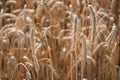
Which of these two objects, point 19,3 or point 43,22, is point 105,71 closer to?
point 43,22

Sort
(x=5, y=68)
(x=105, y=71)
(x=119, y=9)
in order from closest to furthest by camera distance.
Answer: (x=105, y=71), (x=5, y=68), (x=119, y=9)

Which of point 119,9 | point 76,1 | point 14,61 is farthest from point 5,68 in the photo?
point 119,9

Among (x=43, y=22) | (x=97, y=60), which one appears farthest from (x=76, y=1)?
(x=97, y=60)

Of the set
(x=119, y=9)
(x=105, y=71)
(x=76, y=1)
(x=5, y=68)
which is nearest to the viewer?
(x=105, y=71)

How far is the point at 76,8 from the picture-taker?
6.49 ft

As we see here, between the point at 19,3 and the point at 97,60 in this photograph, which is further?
the point at 19,3

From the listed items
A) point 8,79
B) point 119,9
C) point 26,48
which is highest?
point 119,9

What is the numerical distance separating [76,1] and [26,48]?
0.51 meters

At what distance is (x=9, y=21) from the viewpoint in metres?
2.18

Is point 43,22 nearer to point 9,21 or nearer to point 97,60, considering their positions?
point 9,21

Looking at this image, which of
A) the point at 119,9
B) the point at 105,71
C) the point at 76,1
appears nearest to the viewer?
the point at 105,71

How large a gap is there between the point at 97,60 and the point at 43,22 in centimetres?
50

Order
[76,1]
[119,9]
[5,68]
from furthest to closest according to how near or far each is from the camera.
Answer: [119,9] < [76,1] < [5,68]

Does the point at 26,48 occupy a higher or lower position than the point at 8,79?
higher
